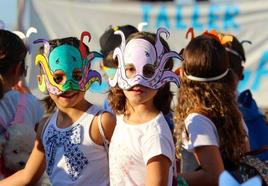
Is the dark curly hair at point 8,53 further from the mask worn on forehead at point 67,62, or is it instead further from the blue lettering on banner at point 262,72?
the blue lettering on banner at point 262,72

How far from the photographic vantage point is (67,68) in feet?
7.68

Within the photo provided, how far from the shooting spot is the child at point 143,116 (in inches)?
81.4

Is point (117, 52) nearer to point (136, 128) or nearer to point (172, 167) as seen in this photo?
point (136, 128)

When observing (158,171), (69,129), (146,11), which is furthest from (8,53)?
(146,11)

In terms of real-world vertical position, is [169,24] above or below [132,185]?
below

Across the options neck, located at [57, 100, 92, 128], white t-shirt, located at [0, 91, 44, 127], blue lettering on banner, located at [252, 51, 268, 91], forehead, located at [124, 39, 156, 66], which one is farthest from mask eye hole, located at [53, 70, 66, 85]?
blue lettering on banner, located at [252, 51, 268, 91]

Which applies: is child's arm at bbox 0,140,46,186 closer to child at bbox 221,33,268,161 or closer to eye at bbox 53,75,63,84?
eye at bbox 53,75,63,84

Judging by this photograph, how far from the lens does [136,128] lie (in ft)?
7.08

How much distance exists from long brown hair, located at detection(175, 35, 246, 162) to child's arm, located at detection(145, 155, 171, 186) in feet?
1.48

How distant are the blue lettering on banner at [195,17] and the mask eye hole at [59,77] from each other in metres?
3.95

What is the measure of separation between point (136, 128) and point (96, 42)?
12.7 feet

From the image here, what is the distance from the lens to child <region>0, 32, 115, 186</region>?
229 cm

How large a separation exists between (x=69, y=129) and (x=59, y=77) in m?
0.21

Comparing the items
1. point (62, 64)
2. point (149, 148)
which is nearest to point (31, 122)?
point (62, 64)
